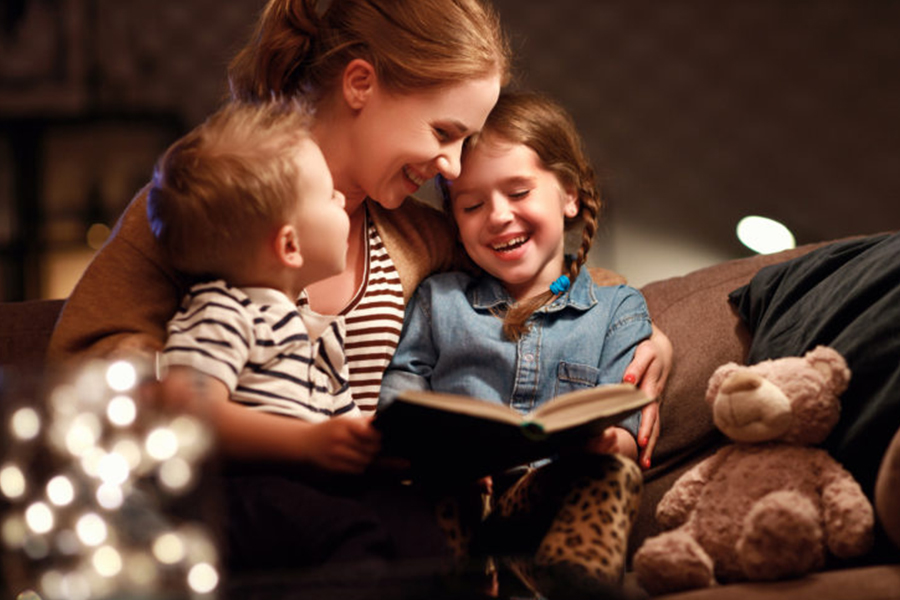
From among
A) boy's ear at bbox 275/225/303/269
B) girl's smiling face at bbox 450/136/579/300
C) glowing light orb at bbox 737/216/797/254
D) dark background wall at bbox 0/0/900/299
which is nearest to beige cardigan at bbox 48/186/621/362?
boy's ear at bbox 275/225/303/269

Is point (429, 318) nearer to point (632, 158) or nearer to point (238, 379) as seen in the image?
point (238, 379)

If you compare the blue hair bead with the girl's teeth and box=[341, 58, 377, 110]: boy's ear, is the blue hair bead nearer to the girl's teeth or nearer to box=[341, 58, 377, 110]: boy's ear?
the girl's teeth

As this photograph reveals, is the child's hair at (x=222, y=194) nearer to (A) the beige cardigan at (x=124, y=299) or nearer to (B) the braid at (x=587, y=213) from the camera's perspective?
(A) the beige cardigan at (x=124, y=299)

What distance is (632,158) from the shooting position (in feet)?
13.4

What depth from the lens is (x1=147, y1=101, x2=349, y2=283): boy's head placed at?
1.26 metres

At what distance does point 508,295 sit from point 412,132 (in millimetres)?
367

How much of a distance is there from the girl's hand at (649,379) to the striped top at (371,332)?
416 millimetres

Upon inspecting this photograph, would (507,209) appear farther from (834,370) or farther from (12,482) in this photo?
(12,482)

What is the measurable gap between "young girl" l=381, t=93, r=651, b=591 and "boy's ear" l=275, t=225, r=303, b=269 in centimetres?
39

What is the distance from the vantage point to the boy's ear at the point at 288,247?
1.29m

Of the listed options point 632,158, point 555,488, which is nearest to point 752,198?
point 632,158

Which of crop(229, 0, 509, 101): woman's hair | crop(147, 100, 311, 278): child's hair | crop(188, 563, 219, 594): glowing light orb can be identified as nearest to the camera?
crop(188, 563, 219, 594): glowing light orb

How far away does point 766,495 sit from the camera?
4.13 feet

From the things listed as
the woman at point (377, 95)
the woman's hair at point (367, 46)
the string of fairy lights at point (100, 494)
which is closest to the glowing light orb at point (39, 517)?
the string of fairy lights at point (100, 494)
